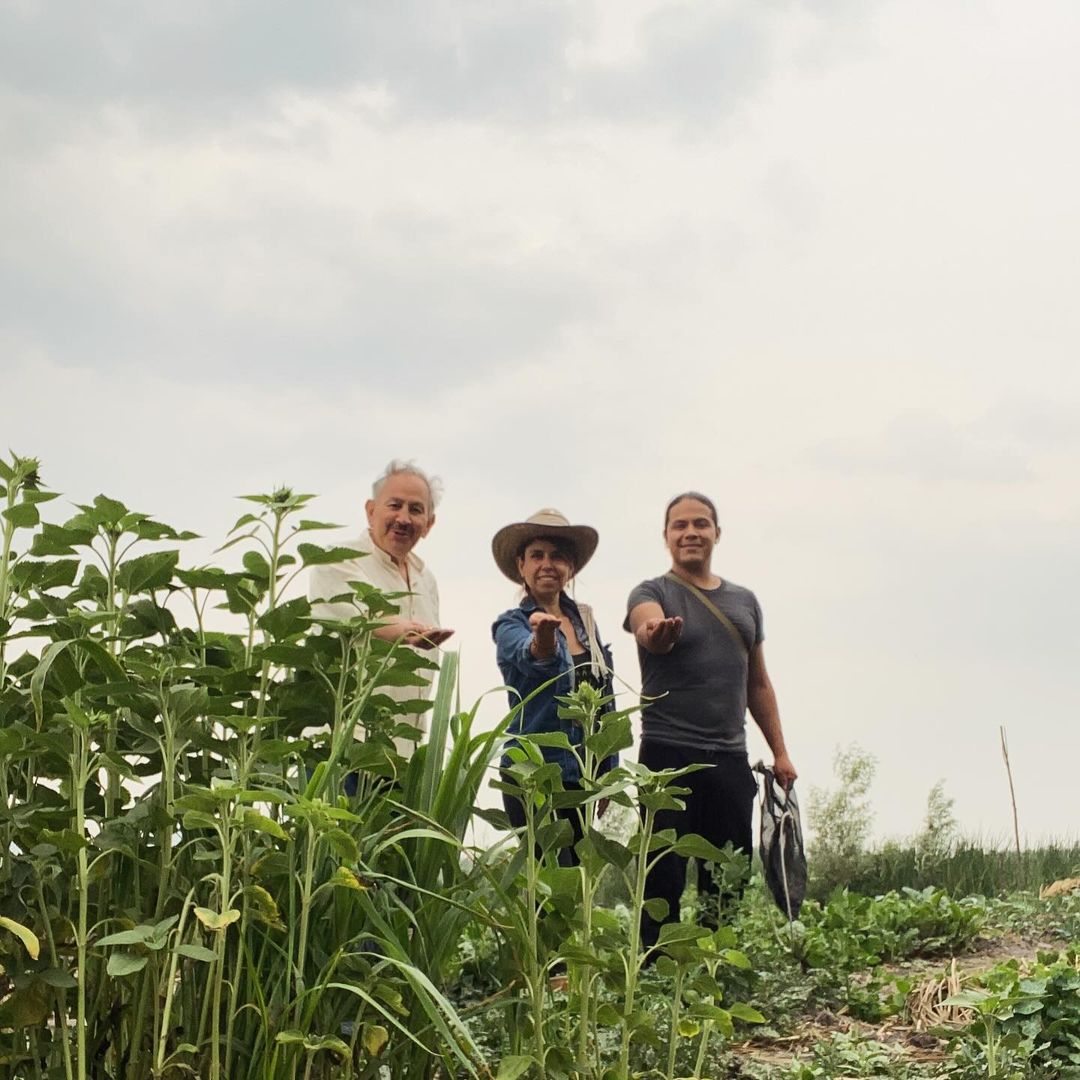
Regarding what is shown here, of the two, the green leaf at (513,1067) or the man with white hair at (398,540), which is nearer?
the green leaf at (513,1067)

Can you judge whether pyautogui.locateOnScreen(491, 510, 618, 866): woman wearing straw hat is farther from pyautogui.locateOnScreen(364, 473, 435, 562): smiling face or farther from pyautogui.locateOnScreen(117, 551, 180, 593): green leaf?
pyautogui.locateOnScreen(117, 551, 180, 593): green leaf

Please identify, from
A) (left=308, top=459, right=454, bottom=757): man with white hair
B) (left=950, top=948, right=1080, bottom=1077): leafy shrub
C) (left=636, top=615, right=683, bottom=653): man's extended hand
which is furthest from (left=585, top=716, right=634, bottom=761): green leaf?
(left=636, top=615, right=683, bottom=653): man's extended hand

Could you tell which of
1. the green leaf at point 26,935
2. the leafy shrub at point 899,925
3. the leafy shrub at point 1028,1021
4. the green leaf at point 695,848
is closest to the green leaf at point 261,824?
the green leaf at point 26,935

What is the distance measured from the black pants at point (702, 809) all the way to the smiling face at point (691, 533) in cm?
82

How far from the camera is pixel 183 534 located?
8.36ft

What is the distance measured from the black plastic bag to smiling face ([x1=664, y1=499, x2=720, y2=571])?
98cm

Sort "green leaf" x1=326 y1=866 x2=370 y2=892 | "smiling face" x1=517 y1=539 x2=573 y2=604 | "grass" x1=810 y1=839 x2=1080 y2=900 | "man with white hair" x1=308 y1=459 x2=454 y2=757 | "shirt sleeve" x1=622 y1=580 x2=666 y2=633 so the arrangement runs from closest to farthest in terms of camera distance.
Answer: "green leaf" x1=326 y1=866 x2=370 y2=892
"man with white hair" x1=308 y1=459 x2=454 y2=757
"smiling face" x1=517 y1=539 x2=573 y2=604
"shirt sleeve" x1=622 y1=580 x2=666 y2=633
"grass" x1=810 y1=839 x2=1080 y2=900

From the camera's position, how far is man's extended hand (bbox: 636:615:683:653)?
5.34m

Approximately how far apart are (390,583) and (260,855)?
235cm

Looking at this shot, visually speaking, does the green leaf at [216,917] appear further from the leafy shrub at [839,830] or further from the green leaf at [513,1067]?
the leafy shrub at [839,830]

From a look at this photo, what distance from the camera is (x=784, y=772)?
6188 mm

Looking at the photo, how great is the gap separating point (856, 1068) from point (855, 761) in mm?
5151

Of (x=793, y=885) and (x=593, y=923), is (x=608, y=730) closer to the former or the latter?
(x=593, y=923)

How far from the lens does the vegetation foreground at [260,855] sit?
7.35 feet
